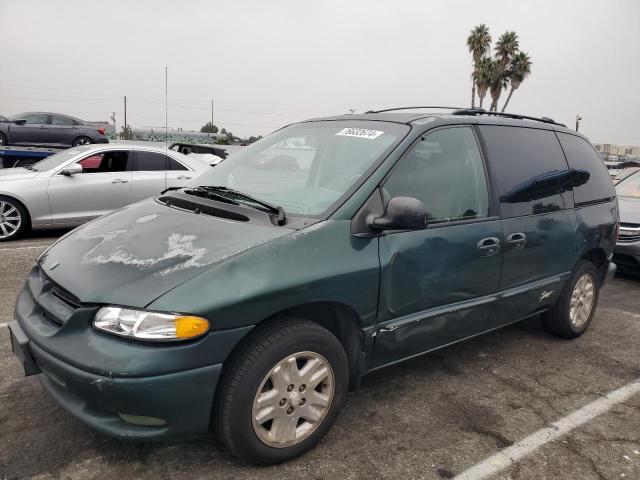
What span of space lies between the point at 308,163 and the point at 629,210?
17.3ft

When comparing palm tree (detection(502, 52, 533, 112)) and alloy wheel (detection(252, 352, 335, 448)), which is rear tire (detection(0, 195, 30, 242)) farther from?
palm tree (detection(502, 52, 533, 112))

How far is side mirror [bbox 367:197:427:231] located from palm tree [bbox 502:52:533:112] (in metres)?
40.8

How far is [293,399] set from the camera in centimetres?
233

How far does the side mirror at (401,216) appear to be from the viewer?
2.47 meters

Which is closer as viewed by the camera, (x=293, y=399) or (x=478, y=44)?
(x=293, y=399)

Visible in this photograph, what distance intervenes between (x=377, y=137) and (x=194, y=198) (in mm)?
1111

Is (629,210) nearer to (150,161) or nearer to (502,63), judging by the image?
(150,161)

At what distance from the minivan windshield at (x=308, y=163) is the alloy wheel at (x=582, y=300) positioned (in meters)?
2.21

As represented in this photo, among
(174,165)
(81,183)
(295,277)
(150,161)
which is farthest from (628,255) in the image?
(81,183)

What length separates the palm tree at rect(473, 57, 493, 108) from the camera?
39.8m

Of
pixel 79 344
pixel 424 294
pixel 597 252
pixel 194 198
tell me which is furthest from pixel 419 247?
pixel 597 252

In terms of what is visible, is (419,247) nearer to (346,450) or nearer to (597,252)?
(346,450)

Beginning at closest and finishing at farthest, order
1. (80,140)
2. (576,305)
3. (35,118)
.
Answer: (576,305), (35,118), (80,140)

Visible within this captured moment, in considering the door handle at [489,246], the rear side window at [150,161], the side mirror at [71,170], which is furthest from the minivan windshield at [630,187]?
the side mirror at [71,170]
